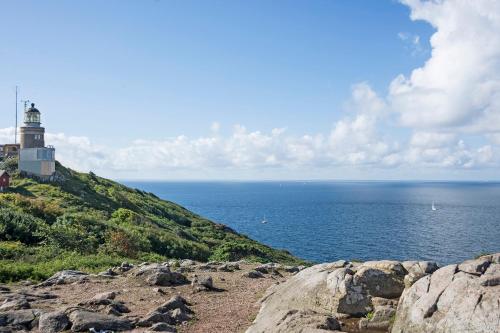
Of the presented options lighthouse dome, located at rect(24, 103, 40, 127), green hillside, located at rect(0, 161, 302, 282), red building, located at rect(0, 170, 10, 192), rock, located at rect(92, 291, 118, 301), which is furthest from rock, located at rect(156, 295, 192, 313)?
lighthouse dome, located at rect(24, 103, 40, 127)

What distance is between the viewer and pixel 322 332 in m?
11.3

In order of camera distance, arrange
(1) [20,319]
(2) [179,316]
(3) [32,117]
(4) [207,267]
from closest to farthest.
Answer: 1. (1) [20,319]
2. (2) [179,316]
3. (4) [207,267]
4. (3) [32,117]

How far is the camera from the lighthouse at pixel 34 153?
6575 cm

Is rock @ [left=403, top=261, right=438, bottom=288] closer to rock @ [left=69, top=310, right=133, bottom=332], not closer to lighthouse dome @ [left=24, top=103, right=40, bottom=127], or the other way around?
rock @ [left=69, top=310, right=133, bottom=332]

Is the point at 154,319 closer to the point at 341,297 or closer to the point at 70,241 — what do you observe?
the point at 341,297

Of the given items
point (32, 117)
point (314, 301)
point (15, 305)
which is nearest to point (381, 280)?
point (314, 301)

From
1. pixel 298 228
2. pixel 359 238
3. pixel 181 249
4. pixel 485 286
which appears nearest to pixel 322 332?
pixel 485 286

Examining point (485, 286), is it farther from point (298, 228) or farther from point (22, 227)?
point (298, 228)

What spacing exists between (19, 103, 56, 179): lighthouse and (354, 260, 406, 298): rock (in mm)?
60958

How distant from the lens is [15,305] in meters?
15.5

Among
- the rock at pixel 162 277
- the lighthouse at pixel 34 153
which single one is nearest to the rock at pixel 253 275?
the rock at pixel 162 277

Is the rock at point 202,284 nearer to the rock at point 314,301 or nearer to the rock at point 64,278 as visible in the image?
the rock at point 314,301

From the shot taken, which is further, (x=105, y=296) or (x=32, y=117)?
(x=32, y=117)

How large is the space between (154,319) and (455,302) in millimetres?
9302
